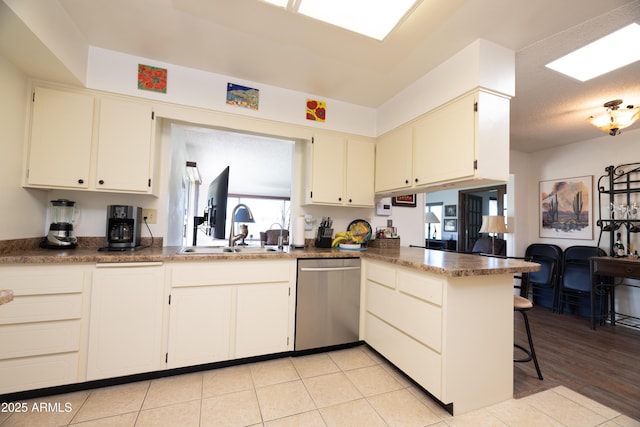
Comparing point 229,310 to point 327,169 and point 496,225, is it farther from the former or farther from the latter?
point 496,225

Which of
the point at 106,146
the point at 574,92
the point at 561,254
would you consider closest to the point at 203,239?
the point at 106,146

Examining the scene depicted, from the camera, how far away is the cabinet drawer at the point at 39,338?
5.07ft

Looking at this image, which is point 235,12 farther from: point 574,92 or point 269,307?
point 574,92

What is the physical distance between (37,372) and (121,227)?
3.18ft

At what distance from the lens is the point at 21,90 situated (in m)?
1.79

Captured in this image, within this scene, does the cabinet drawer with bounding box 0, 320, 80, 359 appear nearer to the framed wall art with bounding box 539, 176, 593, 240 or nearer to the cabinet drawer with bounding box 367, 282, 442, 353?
the cabinet drawer with bounding box 367, 282, 442, 353

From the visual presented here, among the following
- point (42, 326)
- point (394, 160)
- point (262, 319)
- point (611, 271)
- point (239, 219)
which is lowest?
point (262, 319)

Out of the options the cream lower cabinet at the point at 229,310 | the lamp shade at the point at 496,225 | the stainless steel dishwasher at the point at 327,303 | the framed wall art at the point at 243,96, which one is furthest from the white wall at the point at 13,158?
the lamp shade at the point at 496,225

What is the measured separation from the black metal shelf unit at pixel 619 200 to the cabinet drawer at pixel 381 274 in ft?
11.3

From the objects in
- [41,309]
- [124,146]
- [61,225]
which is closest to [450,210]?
[124,146]

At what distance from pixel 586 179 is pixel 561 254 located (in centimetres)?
113

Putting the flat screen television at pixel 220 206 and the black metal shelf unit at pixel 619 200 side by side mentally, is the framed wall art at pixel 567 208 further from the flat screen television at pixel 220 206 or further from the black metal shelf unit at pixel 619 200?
the flat screen television at pixel 220 206

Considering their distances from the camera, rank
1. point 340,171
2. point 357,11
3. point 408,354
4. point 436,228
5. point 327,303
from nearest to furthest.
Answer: point 357,11, point 408,354, point 327,303, point 340,171, point 436,228

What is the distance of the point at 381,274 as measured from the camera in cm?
218
